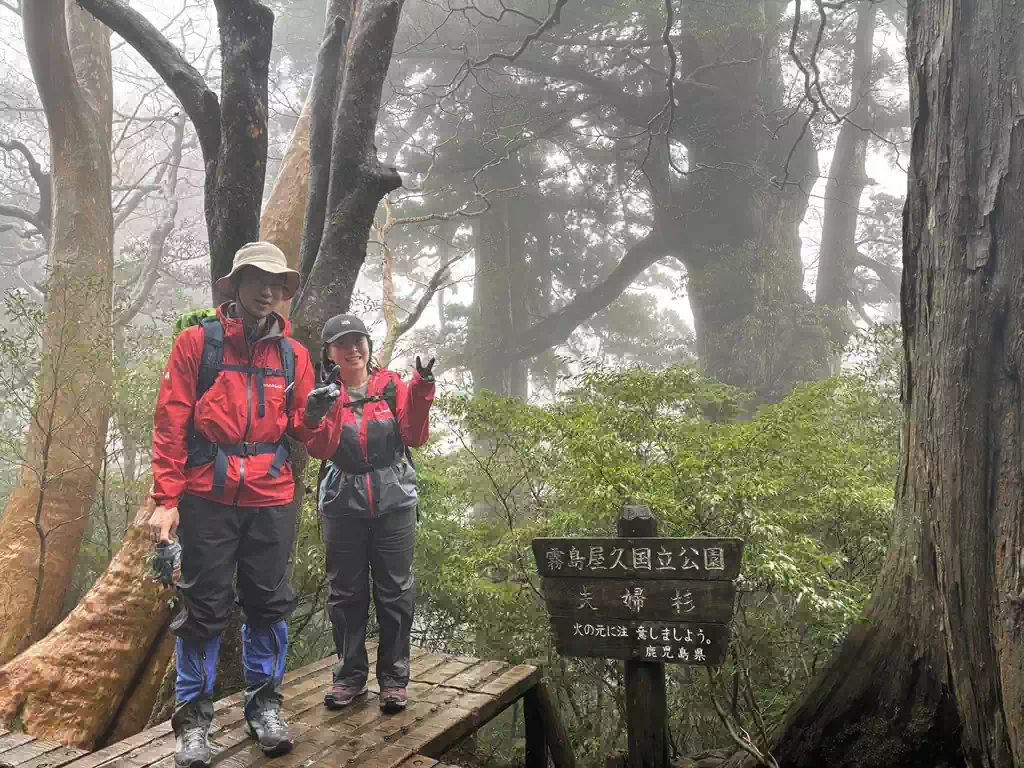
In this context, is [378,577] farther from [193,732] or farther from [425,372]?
[425,372]

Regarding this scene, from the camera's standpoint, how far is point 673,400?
4.99 meters

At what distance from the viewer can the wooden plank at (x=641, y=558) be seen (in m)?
2.59

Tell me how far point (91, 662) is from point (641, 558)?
3662mm

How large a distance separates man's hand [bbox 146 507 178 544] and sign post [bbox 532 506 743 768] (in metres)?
1.42

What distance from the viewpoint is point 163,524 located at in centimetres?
236

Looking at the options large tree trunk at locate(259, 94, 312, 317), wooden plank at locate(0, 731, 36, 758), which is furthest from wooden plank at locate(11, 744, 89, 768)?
large tree trunk at locate(259, 94, 312, 317)

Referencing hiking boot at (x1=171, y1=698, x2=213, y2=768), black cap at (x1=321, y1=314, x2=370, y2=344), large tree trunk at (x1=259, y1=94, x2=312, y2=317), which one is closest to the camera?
hiking boot at (x1=171, y1=698, x2=213, y2=768)

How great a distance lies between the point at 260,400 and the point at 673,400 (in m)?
3.25

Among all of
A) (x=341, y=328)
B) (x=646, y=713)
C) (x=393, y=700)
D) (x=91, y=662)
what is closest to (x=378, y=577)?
(x=393, y=700)

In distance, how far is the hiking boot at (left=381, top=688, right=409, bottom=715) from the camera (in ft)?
9.94

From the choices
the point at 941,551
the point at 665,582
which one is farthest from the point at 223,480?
the point at 941,551

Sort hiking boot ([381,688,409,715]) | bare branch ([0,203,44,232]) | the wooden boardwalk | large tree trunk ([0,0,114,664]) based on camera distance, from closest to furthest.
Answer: the wooden boardwalk → hiking boot ([381,688,409,715]) → large tree trunk ([0,0,114,664]) → bare branch ([0,203,44,232])

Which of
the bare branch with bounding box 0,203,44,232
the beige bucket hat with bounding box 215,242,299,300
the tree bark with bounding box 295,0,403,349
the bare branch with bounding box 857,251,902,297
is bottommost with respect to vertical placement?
the beige bucket hat with bounding box 215,242,299,300

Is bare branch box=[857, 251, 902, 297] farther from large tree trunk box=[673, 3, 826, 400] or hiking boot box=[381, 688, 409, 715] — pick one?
hiking boot box=[381, 688, 409, 715]
